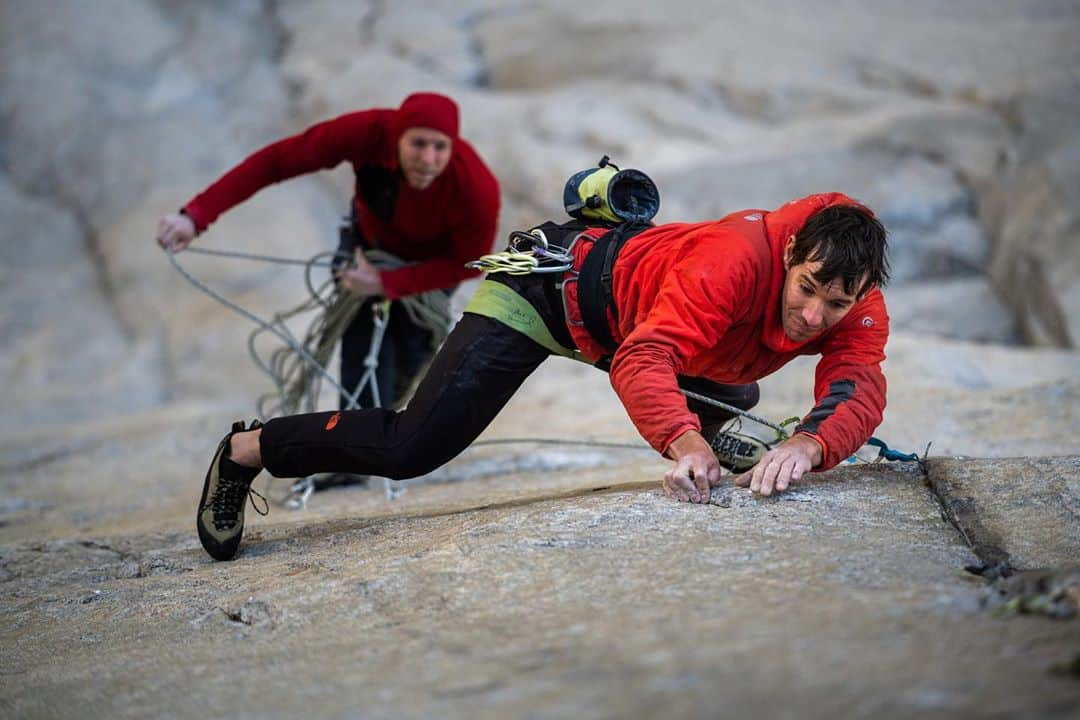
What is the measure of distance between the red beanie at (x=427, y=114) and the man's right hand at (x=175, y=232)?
69cm

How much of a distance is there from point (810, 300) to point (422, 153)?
159 cm

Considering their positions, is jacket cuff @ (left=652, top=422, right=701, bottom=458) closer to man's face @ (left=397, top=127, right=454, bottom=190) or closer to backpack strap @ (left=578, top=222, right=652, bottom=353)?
backpack strap @ (left=578, top=222, right=652, bottom=353)

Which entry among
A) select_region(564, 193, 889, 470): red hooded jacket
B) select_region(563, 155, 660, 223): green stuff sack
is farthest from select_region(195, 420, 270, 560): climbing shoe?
select_region(563, 155, 660, 223): green stuff sack

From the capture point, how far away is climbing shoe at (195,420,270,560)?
9.21 feet

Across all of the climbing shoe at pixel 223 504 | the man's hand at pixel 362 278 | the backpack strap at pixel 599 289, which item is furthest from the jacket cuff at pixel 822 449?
the man's hand at pixel 362 278

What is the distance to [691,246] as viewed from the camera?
2434mm

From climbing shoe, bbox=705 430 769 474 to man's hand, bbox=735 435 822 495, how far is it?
726 mm

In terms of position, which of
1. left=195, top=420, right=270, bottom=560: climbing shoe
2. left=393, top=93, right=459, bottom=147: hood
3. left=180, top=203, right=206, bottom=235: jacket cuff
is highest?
left=393, top=93, right=459, bottom=147: hood

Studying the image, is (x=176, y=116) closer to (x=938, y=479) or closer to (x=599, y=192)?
(x=599, y=192)

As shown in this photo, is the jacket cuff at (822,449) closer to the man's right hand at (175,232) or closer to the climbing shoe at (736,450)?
the climbing shoe at (736,450)

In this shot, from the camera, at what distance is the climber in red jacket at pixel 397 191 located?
3.55 meters

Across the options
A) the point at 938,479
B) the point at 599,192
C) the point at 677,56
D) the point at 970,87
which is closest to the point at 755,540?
the point at 938,479

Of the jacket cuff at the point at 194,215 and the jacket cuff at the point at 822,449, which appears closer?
the jacket cuff at the point at 822,449

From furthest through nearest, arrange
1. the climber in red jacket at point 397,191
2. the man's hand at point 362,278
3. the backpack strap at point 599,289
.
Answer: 1. the man's hand at point 362,278
2. the climber in red jacket at point 397,191
3. the backpack strap at point 599,289
